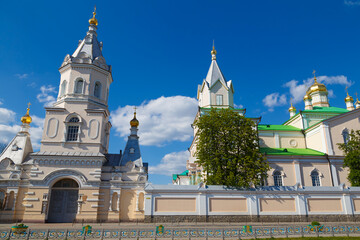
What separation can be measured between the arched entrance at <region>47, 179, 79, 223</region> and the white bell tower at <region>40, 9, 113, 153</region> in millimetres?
3039

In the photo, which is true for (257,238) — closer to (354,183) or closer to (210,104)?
(354,183)

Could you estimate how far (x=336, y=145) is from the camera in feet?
92.2

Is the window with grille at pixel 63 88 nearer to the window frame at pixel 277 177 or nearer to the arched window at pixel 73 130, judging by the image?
the arched window at pixel 73 130

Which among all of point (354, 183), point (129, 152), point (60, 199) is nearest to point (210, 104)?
point (129, 152)

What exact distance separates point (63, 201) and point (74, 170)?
286 cm

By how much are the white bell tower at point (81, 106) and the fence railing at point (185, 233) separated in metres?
10.8

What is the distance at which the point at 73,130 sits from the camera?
76.1 ft

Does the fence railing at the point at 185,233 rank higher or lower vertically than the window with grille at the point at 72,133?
lower

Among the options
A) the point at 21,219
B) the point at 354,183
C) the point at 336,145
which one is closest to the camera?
the point at 21,219

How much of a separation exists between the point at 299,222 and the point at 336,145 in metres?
13.5

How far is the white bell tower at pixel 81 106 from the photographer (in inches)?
890

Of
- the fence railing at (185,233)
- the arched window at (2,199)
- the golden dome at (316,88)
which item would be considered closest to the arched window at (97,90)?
the arched window at (2,199)

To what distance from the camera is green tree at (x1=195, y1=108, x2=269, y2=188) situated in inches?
776

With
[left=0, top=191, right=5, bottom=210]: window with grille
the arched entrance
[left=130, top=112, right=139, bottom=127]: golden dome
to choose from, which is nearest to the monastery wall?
the arched entrance
